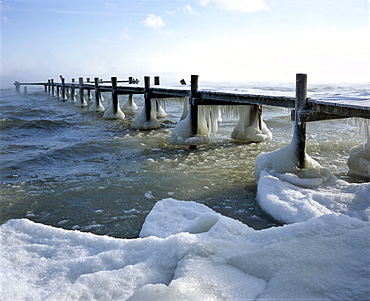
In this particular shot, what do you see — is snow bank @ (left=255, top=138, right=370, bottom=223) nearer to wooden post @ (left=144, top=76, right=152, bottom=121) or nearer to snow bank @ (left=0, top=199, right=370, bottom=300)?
snow bank @ (left=0, top=199, right=370, bottom=300)

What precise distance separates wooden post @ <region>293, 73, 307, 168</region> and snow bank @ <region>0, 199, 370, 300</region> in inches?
147

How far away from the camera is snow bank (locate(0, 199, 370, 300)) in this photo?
280 centimetres

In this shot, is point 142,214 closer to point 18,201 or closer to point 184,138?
point 18,201

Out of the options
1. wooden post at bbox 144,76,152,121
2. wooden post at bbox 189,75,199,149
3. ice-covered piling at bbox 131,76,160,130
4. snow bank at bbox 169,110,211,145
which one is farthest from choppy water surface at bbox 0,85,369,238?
wooden post at bbox 144,76,152,121

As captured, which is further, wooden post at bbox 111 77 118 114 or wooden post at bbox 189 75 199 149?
wooden post at bbox 111 77 118 114

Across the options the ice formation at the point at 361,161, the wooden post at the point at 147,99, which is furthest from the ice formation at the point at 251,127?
the wooden post at the point at 147,99

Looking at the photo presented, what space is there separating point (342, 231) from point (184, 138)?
30.3ft

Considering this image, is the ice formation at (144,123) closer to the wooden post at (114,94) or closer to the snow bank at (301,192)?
the wooden post at (114,94)

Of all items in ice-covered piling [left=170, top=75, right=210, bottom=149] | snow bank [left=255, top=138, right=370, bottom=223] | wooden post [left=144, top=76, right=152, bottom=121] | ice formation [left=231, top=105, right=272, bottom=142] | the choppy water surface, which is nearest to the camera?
snow bank [left=255, top=138, right=370, bottom=223]

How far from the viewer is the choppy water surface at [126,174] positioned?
6590 millimetres

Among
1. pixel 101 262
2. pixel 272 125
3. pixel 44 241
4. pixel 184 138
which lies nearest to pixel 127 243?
pixel 101 262

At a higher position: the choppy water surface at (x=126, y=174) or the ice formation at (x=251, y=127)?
the ice formation at (x=251, y=127)

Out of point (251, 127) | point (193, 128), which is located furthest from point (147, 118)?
point (251, 127)

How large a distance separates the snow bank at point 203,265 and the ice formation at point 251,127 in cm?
947
